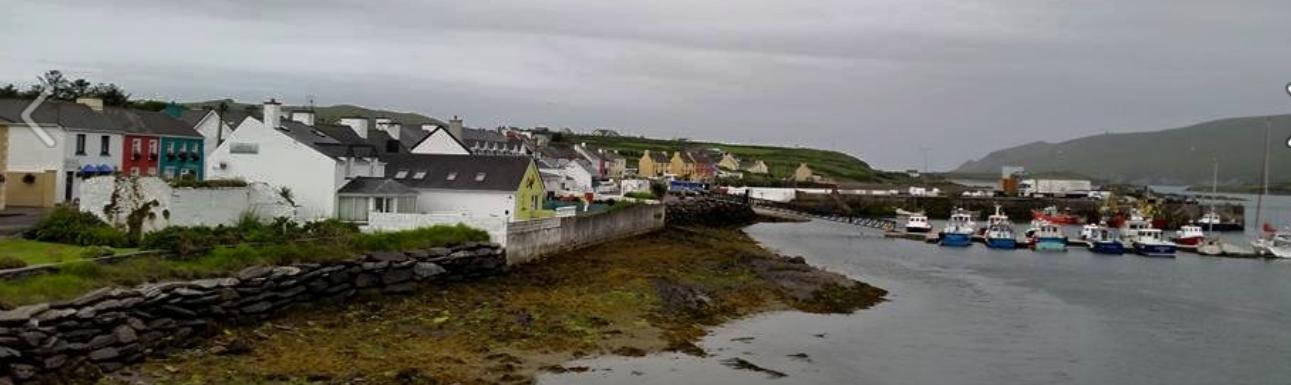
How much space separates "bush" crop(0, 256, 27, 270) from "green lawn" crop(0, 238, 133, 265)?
2.45ft

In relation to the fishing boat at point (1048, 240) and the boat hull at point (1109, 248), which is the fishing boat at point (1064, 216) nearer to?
the fishing boat at point (1048, 240)

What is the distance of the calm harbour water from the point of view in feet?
77.0

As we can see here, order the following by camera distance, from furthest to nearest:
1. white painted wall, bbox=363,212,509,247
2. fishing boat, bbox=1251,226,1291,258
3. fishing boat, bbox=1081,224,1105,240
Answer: fishing boat, bbox=1081,224,1105,240, fishing boat, bbox=1251,226,1291,258, white painted wall, bbox=363,212,509,247

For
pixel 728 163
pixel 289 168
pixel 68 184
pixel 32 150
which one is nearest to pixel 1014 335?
pixel 289 168

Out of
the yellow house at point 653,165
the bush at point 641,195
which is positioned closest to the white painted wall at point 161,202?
the bush at point 641,195

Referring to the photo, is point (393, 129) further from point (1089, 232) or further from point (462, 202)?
point (1089, 232)

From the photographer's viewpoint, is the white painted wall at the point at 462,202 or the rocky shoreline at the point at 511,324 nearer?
the rocky shoreline at the point at 511,324

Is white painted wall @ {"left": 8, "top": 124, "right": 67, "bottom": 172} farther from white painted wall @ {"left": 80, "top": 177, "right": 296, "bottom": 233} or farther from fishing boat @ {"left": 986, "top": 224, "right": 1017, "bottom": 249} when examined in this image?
fishing boat @ {"left": 986, "top": 224, "right": 1017, "bottom": 249}

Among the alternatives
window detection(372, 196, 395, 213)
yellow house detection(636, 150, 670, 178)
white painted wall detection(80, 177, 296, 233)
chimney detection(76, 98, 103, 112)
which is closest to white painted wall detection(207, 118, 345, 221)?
window detection(372, 196, 395, 213)

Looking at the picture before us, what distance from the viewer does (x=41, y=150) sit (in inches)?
1513

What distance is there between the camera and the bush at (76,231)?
976 inches

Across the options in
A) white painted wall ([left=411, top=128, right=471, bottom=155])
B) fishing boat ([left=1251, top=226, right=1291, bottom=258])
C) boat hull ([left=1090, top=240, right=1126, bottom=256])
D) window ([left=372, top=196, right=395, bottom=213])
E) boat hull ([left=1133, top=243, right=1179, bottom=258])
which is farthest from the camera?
fishing boat ([left=1251, top=226, right=1291, bottom=258])

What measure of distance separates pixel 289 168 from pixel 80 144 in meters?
10.5

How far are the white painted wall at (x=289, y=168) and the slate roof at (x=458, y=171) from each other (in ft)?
18.6
